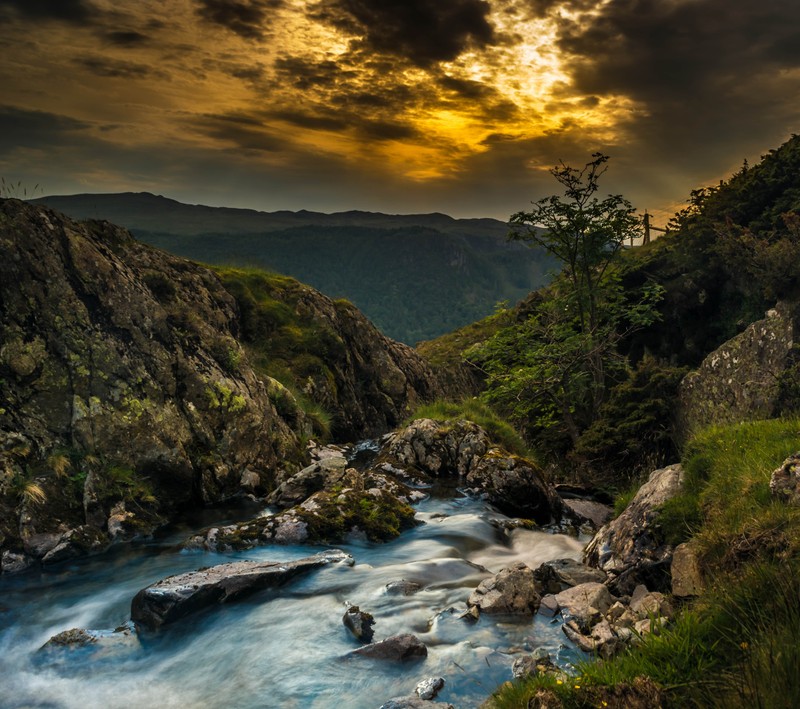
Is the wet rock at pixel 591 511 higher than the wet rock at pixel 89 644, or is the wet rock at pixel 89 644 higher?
the wet rock at pixel 89 644

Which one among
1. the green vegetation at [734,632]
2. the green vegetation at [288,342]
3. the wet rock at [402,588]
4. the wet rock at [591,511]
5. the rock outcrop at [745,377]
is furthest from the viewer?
the green vegetation at [288,342]

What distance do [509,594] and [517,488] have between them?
7096mm

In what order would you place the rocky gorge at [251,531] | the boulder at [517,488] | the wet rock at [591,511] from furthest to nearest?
1. the boulder at [517,488]
2. the wet rock at [591,511]
3. the rocky gorge at [251,531]

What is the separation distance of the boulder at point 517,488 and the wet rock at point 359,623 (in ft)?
23.4

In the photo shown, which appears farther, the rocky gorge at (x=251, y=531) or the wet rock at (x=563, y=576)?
the wet rock at (x=563, y=576)

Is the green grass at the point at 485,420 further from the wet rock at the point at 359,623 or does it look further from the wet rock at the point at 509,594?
the wet rock at the point at 359,623

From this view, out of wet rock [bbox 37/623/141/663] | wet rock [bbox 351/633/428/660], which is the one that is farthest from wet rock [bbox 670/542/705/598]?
wet rock [bbox 37/623/141/663]

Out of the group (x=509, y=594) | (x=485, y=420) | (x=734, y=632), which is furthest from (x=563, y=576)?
(x=485, y=420)

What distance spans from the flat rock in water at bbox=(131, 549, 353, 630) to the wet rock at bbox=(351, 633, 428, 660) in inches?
110

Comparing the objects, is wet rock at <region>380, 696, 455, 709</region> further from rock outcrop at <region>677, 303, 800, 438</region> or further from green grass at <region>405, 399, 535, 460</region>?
green grass at <region>405, 399, 535, 460</region>

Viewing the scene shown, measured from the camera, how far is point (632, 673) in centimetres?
445

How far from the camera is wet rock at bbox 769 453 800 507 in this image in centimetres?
609

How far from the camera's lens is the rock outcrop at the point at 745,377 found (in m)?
13.5

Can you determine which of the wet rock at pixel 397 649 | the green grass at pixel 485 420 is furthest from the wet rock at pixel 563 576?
the green grass at pixel 485 420
